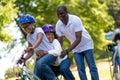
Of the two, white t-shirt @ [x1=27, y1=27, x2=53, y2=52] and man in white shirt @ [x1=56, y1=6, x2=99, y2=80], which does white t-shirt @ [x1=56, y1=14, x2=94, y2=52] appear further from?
→ white t-shirt @ [x1=27, y1=27, x2=53, y2=52]

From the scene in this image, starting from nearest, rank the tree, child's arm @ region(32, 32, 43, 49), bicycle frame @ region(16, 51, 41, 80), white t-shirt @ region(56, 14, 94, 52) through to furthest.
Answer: bicycle frame @ region(16, 51, 41, 80) → child's arm @ region(32, 32, 43, 49) → white t-shirt @ region(56, 14, 94, 52) → the tree

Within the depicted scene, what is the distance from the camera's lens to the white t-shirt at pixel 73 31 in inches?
317

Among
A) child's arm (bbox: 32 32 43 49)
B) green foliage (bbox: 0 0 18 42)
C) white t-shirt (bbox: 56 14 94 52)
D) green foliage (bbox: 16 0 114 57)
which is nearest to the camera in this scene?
child's arm (bbox: 32 32 43 49)

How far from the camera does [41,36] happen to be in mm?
7660

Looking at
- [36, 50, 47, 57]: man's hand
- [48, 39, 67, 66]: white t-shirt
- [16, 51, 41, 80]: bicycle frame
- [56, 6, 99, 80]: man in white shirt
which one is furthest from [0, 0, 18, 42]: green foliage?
[16, 51, 41, 80]: bicycle frame

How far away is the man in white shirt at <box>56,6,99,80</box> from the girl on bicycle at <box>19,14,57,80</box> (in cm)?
33

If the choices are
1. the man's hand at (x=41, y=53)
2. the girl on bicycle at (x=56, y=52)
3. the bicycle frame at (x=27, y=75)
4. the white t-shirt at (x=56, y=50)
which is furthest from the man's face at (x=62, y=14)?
the bicycle frame at (x=27, y=75)

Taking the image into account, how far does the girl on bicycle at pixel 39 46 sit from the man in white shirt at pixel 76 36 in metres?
0.33

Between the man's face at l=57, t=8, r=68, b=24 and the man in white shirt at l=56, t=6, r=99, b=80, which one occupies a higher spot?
the man's face at l=57, t=8, r=68, b=24

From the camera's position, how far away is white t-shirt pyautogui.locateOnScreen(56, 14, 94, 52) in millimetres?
8062

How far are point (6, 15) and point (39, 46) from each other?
69.9 ft

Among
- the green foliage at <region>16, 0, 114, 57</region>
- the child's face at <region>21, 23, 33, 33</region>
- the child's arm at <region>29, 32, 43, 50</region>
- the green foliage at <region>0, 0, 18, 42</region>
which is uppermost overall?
the child's face at <region>21, 23, 33, 33</region>

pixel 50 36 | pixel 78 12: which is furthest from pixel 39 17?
pixel 50 36

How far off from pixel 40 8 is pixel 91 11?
7.12 metres
